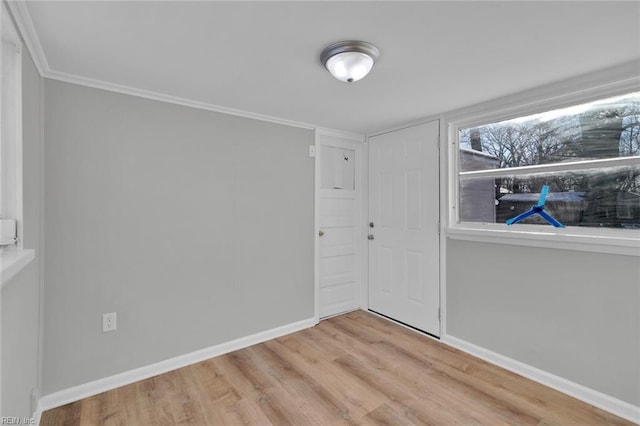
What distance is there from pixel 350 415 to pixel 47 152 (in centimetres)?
263

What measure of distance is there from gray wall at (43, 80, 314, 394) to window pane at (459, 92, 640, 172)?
6.00 ft

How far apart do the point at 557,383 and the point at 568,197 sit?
53.6 inches

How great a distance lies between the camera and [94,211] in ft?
7.10

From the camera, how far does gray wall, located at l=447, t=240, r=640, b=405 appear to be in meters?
1.94

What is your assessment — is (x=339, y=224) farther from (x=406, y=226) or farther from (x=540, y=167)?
(x=540, y=167)

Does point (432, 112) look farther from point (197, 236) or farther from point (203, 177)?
point (197, 236)

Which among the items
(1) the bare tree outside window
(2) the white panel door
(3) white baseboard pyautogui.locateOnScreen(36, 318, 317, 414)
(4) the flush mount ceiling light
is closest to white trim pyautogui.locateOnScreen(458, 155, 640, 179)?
(1) the bare tree outside window

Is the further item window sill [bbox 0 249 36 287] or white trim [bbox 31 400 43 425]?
white trim [bbox 31 400 43 425]

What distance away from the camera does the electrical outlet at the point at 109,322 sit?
2.19 metres

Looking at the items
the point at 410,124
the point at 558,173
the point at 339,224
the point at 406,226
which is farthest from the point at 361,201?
the point at 558,173

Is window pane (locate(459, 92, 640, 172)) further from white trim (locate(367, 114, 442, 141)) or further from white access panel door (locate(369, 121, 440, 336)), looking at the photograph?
white access panel door (locate(369, 121, 440, 336))

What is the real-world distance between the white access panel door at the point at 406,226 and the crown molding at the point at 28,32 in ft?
9.66

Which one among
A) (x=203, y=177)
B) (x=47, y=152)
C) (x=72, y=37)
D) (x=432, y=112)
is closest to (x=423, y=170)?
(x=432, y=112)

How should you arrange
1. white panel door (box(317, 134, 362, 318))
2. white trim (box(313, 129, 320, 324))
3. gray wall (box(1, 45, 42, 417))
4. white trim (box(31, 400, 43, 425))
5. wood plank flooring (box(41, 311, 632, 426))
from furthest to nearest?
1. white panel door (box(317, 134, 362, 318))
2. white trim (box(313, 129, 320, 324))
3. wood plank flooring (box(41, 311, 632, 426))
4. white trim (box(31, 400, 43, 425))
5. gray wall (box(1, 45, 42, 417))
